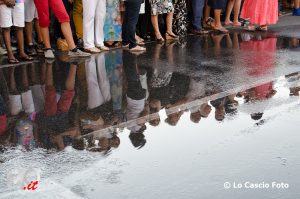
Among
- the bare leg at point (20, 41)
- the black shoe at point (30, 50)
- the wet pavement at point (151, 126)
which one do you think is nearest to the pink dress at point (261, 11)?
the wet pavement at point (151, 126)

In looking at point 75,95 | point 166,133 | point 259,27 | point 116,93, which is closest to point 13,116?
point 75,95

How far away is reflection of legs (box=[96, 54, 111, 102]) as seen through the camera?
6.19 metres

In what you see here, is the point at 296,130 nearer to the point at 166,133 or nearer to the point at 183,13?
the point at 166,133

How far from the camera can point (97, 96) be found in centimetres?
611

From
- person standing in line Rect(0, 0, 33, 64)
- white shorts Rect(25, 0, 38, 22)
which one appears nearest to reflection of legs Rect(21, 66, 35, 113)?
person standing in line Rect(0, 0, 33, 64)

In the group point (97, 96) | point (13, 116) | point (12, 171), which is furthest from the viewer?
point (97, 96)

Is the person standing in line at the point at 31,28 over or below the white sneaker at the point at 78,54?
over

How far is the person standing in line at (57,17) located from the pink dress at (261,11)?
434cm

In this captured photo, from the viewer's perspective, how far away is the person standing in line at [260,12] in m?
10.9

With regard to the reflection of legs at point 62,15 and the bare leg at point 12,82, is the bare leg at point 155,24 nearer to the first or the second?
the reflection of legs at point 62,15

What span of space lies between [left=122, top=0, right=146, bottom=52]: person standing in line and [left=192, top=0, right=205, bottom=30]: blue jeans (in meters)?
2.09

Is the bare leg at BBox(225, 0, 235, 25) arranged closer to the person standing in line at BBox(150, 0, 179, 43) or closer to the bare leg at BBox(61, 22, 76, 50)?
the person standing in line at BBox(150, 0, 179, 43)

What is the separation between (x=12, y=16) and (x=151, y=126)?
376 cm

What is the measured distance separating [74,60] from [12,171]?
4200 mm
